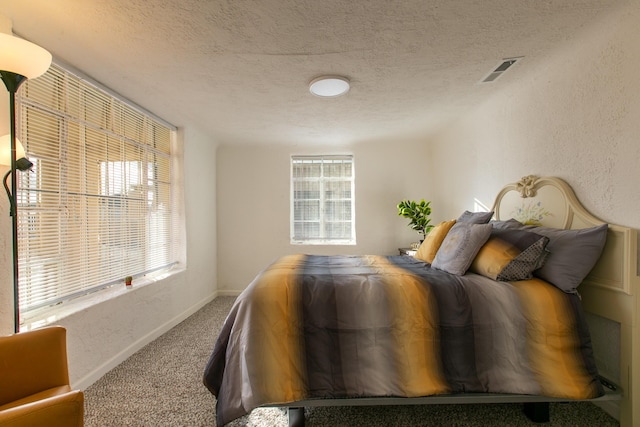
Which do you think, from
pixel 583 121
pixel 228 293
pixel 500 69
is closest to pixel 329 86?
pixel 500 69

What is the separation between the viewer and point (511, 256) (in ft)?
5.54

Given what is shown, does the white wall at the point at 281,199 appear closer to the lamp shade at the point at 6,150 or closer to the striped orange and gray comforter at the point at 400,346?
the striped orange and gray comforter at the point at 400,346

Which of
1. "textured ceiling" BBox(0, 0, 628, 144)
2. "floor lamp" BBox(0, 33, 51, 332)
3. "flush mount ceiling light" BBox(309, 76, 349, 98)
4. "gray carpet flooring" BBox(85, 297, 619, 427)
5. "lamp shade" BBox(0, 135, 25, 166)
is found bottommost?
"gray carpet flooring" BBox(85, 297, 619, 427)

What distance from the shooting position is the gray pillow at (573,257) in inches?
60.4

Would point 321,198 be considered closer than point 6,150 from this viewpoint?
No

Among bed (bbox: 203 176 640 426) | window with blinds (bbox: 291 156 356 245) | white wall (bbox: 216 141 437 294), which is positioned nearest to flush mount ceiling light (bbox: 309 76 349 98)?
bed (bbox: 203 176 640 426)

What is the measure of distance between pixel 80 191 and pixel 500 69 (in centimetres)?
331

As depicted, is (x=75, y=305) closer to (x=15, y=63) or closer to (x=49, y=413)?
(x=49, y=413)

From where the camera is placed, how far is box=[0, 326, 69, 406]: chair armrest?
1181 millimetres

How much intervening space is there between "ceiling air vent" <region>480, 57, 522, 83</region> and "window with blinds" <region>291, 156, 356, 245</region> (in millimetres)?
2292

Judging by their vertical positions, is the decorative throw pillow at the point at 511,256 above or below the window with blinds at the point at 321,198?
below

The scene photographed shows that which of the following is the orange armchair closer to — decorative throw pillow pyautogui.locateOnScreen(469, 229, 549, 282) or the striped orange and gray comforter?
the striped orange and gray comforter

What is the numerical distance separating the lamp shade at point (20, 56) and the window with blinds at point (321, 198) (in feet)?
10.6

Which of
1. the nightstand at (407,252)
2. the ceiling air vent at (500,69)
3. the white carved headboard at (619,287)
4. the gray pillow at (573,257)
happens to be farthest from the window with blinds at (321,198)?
the gray pillow at (573,257)
